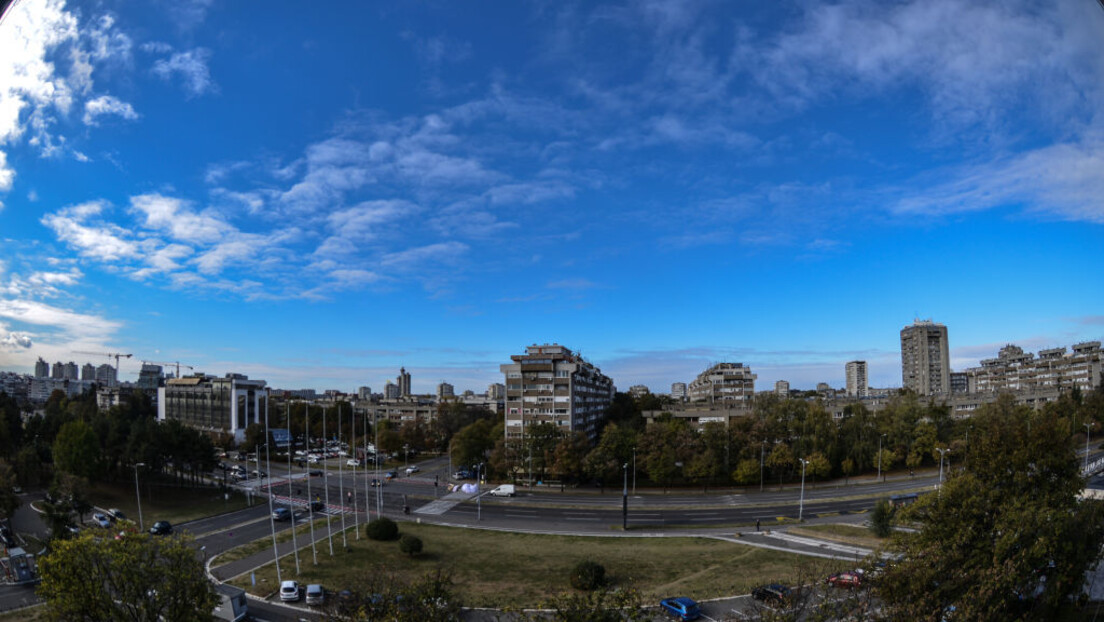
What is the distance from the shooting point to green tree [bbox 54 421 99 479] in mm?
44719

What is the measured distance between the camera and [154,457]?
46625 millimetres

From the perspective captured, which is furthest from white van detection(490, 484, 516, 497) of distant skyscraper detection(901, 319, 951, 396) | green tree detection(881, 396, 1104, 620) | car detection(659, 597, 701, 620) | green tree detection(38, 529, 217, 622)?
distant skyscraper detection(901, 319, 951, 396)

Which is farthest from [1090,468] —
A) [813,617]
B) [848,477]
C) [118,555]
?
[118,555]

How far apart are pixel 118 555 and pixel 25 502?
134 ft

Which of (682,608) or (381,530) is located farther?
(381,530)

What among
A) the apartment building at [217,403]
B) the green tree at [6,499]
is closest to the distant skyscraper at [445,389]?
the apartment building at [217,403]

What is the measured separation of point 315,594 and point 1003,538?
2487 centimetres

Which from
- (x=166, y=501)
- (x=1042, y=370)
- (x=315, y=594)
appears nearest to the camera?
(x=315, y=594)

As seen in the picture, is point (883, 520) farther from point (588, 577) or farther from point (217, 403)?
point (217, 403)

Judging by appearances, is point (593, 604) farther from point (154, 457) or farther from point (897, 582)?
point (154, 457)

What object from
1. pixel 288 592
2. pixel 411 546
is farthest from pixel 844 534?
pixel 288 592

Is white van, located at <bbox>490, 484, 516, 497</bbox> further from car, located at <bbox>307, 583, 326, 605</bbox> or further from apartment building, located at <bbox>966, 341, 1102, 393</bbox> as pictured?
apartment building, located at <bbox>966, 341, 1102, 393</bbox>

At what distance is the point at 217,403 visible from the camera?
8675 centimetres

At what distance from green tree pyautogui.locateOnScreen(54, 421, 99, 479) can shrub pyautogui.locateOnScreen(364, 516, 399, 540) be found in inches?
1081
